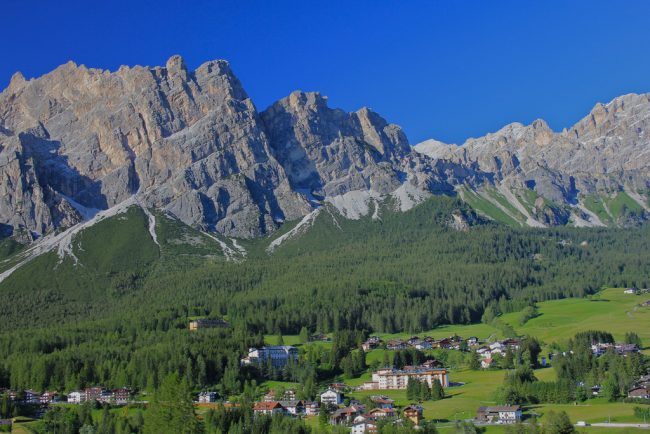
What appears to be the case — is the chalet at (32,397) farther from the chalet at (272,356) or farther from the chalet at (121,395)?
the chalet at (272,356)

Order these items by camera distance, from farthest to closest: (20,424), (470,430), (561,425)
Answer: (20,424)
(470,430)
(561,425)

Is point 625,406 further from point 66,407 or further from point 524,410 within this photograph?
point 66,407

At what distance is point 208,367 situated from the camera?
18012cm

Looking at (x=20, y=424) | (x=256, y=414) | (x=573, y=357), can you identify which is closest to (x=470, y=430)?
(x=256, y=414)

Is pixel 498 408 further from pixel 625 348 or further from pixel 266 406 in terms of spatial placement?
pixel 625 348

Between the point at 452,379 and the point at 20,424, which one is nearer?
the point at 20,424

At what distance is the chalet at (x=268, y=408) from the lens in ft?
452

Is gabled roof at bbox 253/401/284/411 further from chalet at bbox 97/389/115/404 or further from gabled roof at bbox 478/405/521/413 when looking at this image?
gabled roof at bbox 478/405/521/413

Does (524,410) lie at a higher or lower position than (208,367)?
lower

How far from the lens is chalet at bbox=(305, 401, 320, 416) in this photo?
487 feet

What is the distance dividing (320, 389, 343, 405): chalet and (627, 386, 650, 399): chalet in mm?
46002

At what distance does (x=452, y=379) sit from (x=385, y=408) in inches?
1493

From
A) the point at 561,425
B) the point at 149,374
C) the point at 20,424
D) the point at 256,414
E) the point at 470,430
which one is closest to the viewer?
the point at 561,425

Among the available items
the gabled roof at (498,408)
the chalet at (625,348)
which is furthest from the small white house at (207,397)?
the chalet at (625,348)
